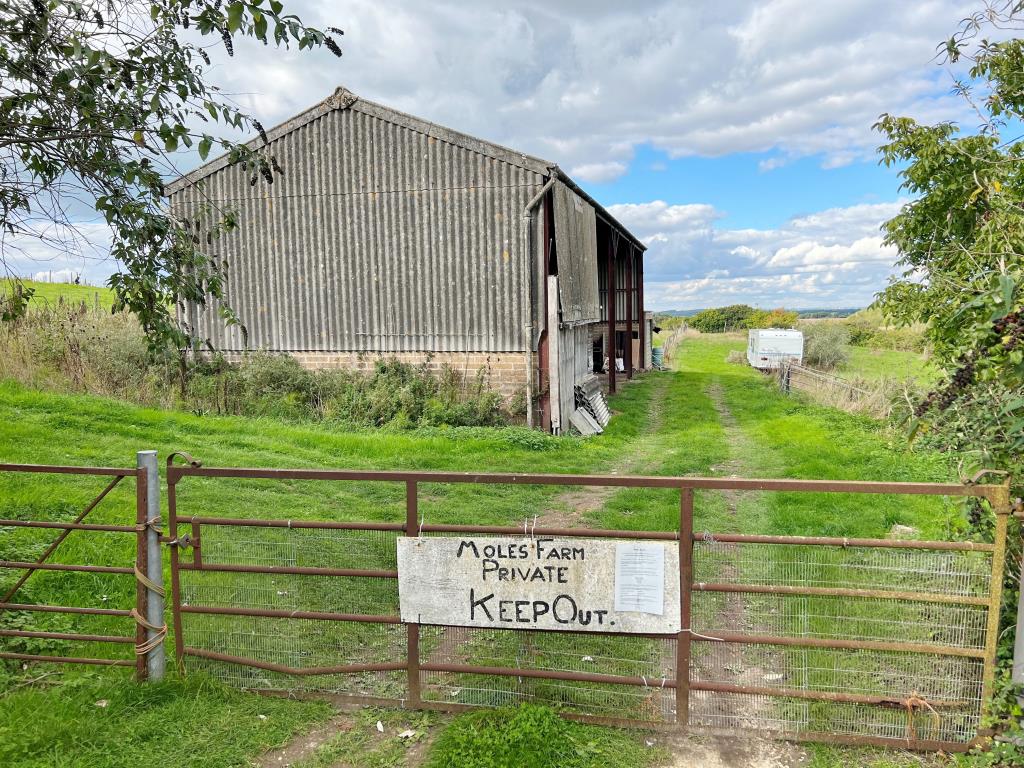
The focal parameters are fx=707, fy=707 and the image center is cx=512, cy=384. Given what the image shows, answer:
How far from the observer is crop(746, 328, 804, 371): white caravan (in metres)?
31.5

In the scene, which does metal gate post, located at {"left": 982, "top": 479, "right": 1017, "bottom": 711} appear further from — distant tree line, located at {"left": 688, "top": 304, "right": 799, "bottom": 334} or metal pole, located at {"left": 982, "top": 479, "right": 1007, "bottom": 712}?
distant tree line, located at {"left": 688, "top": 304, "right": 799, "bottom": 334}

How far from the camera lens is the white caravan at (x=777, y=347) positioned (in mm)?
31547

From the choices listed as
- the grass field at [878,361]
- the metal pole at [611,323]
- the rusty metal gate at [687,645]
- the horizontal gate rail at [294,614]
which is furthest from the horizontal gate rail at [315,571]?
the grass field at [878,361]

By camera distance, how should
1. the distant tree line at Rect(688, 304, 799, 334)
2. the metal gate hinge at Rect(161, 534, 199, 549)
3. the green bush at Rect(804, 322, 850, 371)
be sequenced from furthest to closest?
1. the distant tree line at Rect(688, 304, 799, 334)
2. the green bush at Rect(804, 322, 850, 371)
3. the metal gate hinge at Rect(161, 534, 199, 549)

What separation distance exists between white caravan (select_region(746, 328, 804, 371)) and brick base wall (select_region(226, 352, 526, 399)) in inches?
787

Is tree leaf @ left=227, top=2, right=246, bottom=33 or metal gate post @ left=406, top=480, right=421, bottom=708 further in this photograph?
metal gate post @ left=406, top=480, right=421, bottom=708

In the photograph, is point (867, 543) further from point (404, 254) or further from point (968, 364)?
point (404, 254)

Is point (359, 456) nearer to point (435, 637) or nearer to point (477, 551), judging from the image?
point (435, 637)

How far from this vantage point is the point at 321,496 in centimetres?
931

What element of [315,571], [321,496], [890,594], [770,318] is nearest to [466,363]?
[321,496]

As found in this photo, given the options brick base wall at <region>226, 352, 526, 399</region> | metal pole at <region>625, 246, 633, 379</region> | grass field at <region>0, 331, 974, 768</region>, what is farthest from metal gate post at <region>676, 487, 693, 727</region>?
metal pole at <region>625, 246, 633, 379</region>

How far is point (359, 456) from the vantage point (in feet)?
38.5

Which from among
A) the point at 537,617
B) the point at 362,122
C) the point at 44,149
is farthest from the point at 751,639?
the point at 362,122

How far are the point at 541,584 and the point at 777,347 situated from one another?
99.4 feet
